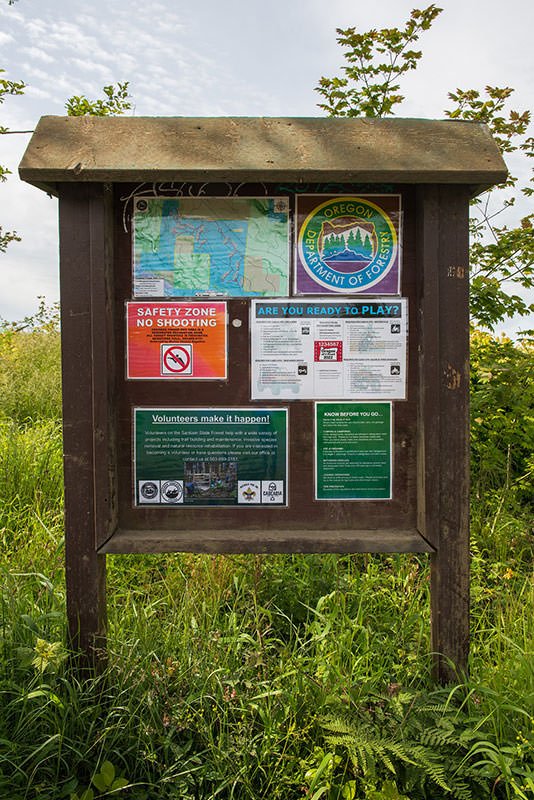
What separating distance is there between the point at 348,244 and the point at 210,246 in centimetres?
55

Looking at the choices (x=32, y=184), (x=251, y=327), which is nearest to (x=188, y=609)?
(x=251, y=327)

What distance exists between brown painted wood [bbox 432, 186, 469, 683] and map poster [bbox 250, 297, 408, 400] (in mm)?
171

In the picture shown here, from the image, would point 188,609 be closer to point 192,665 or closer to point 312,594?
point 192,665

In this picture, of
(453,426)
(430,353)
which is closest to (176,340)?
(430,353)

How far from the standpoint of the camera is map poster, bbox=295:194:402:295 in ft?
7.80

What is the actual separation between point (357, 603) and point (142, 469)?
137 cm

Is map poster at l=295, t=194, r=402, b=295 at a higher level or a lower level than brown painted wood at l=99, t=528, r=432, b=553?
higher

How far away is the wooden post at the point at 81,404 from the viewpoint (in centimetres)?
229

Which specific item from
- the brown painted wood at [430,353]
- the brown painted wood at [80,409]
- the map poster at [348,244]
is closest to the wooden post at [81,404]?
the brown painted wood at [80,409]

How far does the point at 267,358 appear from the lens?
2.39 m

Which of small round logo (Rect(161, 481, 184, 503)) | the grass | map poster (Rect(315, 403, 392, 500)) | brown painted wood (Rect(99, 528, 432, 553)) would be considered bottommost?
the grass

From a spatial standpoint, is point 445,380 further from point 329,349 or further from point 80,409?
point 80,409

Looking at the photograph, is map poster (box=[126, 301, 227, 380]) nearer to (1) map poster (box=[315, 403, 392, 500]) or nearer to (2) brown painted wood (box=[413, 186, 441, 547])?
(1) map poster (box=[315, 403, 392, 500])

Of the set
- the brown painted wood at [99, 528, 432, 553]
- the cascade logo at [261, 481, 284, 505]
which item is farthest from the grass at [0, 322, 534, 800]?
the cascade logo at [261, 481, 284, 505]
